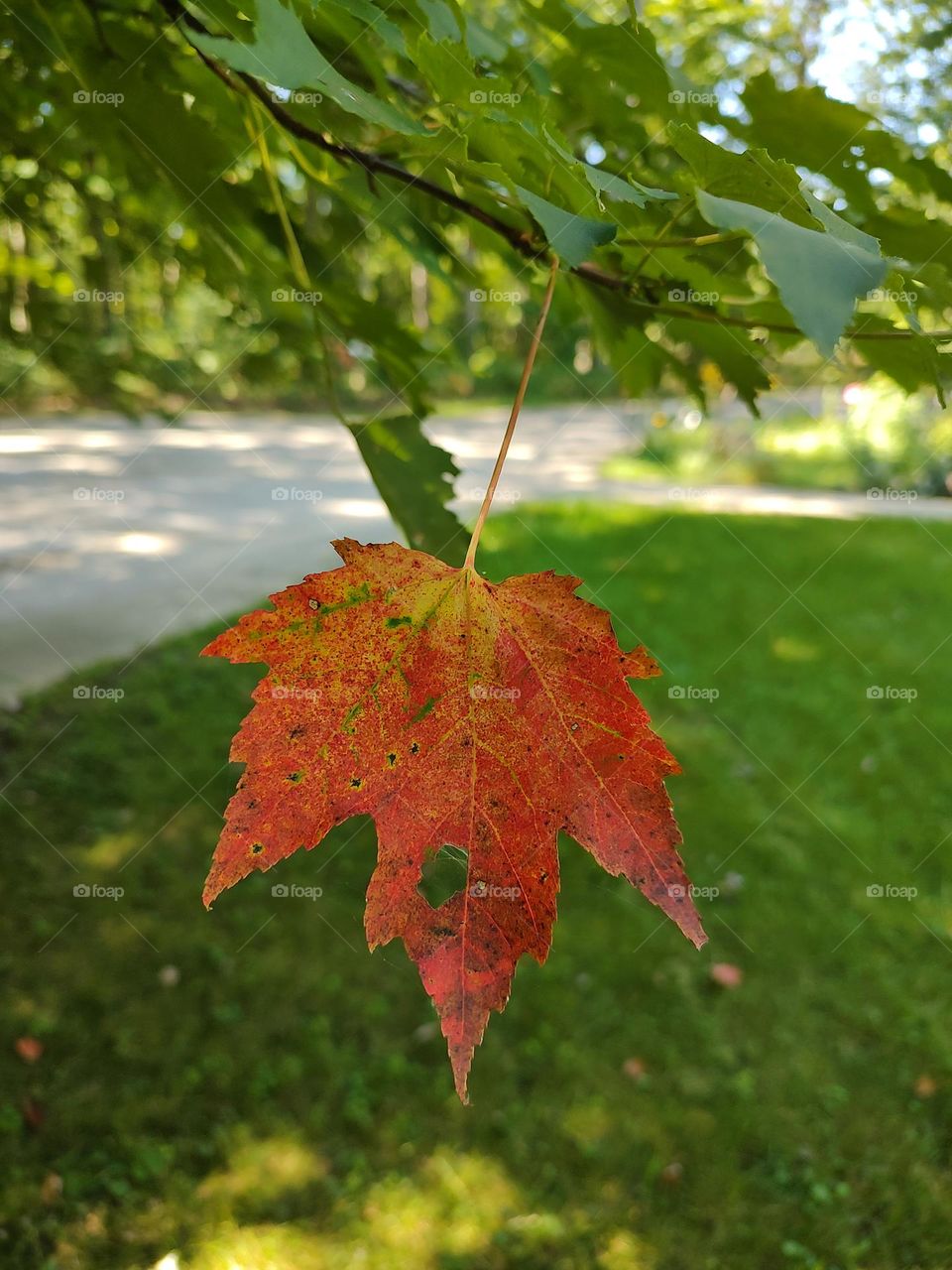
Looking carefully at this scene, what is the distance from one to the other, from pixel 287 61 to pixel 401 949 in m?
2.36

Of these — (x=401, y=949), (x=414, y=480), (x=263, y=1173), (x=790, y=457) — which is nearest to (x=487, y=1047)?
(x=401, y=949)

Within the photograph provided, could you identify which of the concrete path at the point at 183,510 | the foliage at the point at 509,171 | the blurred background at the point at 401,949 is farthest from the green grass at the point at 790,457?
the foliage at the point at 509,171

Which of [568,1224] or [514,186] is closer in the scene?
[514,186]

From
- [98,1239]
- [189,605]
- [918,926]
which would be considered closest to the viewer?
[98,1239]

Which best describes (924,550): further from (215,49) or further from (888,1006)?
(215,49)

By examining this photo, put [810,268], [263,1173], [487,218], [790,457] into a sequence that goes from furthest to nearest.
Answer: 1. [790,457]
2. [263,1173]
3. [487,218]
4. [810,268]

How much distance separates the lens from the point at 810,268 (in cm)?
54

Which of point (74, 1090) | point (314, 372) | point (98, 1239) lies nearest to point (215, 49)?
point (314, 372)

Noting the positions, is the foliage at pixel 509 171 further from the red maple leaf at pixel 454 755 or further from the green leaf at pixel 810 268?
the red maple leaf at pixel 454 755

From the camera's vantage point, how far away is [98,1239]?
2049 mm

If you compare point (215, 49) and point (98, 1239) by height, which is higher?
point (215, 49)

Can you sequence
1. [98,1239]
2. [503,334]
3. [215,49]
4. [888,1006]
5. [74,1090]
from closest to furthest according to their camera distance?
[215,49], [98,1239], [74,1090], [888,1006], [503,334]

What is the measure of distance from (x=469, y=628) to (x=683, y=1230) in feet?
6.49

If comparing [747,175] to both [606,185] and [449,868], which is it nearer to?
[606,185]
